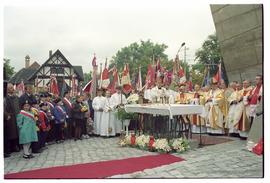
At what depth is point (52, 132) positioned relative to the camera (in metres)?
9.84

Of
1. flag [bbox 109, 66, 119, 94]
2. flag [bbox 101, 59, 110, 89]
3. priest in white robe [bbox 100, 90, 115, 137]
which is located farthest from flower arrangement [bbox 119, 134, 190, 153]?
flag [bbox 109, 66, 119, 94]

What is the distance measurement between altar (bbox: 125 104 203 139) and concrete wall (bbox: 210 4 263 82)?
2.14 metres

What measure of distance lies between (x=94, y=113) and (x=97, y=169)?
5004mm

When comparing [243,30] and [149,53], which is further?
[149,53]

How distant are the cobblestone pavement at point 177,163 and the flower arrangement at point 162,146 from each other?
0.23 meters

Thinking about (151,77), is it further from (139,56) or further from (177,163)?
(139,56)

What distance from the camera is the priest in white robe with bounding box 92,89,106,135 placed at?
11164 mm

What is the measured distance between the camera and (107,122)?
1109 cm

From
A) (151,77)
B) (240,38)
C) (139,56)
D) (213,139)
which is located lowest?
(213,139)

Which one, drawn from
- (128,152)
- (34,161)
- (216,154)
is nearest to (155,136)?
(128,152)

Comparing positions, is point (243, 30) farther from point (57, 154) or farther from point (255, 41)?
point (57, 154)

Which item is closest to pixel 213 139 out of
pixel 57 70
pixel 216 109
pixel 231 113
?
pixel 231 113

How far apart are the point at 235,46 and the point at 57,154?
5.77m

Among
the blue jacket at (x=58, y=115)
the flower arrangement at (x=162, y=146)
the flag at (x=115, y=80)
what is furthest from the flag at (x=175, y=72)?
the flower arrangement at (x=162, y=146)
